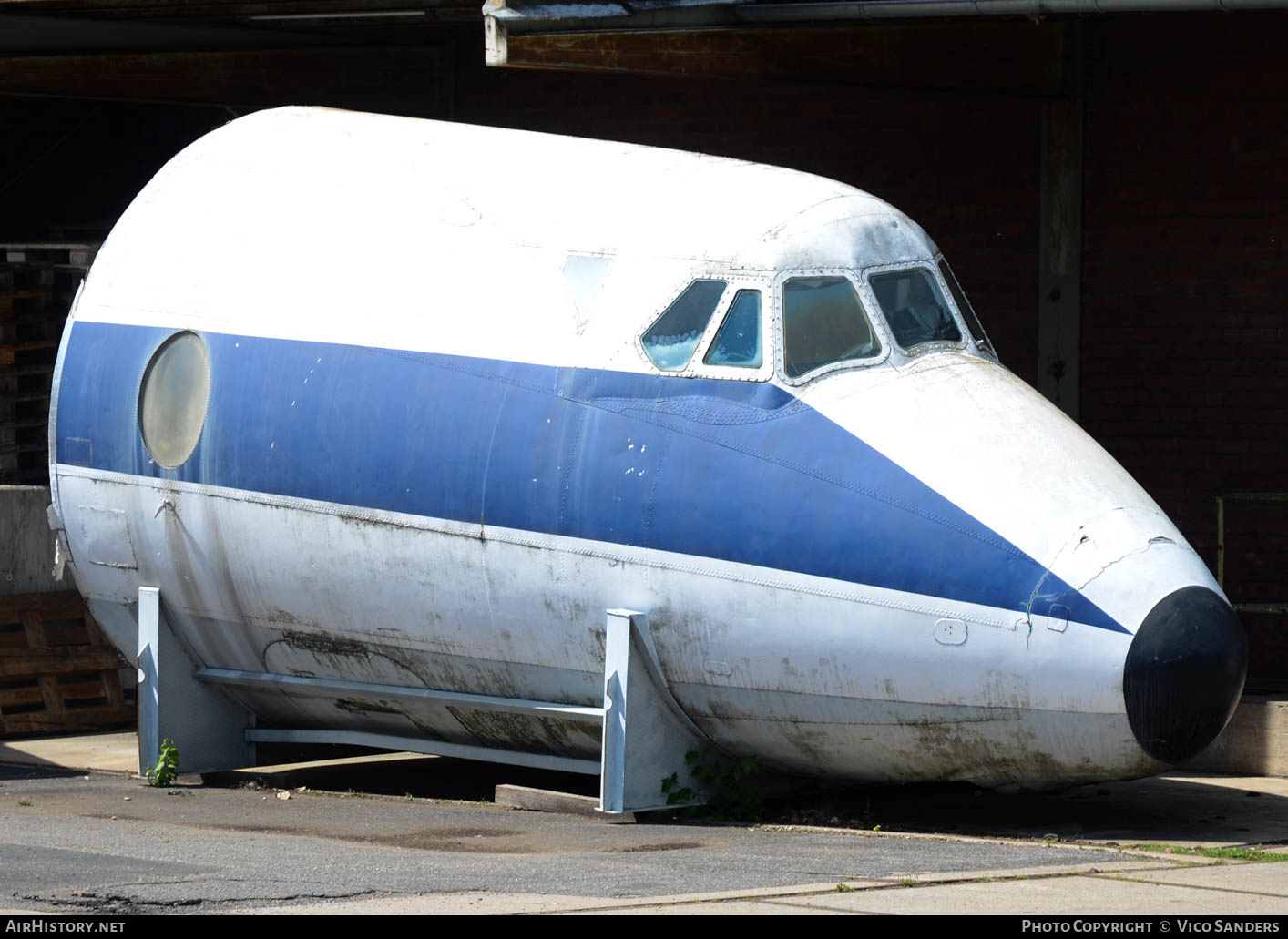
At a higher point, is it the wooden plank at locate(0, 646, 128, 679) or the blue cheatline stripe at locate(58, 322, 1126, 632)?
the blue cheatline stripe at locate(58, 322, 1126, 632)

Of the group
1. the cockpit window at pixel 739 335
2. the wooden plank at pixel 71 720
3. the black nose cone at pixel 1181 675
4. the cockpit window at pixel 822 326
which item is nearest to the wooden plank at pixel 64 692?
the wooden plank at pixel 71 720

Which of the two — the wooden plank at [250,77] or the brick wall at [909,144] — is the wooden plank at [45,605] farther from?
the brick wall at [909,144]

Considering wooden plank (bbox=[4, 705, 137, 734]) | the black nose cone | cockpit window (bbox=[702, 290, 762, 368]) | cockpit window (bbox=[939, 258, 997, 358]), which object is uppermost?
cockpit window (bbox=[939, 258, 997, 358])

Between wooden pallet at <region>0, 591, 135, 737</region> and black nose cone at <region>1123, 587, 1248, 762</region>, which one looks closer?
black nose cone at <region>1123, 587, 1248, 762</region>

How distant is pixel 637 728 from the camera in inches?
490

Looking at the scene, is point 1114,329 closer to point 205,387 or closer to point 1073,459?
point 1073,459

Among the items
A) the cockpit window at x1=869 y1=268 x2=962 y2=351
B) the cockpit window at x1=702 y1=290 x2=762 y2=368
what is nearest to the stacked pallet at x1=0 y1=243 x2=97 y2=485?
the cockpit window at x1=702 y1=290 x2=762 y2=368

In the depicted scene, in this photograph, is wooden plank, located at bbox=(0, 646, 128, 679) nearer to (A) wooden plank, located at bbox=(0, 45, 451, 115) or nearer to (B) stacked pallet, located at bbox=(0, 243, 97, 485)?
(B) stacked pallet, located at bbox=(0, 243, 97, 485)

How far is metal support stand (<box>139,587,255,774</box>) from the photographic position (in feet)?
48.0

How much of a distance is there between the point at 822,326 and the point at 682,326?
0.82 metres

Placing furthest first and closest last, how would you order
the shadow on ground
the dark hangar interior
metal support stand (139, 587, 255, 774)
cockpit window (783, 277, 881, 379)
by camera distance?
the dark hangar interior, metal support stand (139, 587, 255, 774), the shadow on ground, cockpit window (783, 277, 881, 379)

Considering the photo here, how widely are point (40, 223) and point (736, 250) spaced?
1521 centimetres

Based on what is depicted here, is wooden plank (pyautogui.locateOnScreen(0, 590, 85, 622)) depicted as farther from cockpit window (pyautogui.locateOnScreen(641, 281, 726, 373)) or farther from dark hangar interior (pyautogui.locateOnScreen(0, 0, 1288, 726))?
cockpit window (pyautogui.locateOnScreen(641, 281, 726, 373))

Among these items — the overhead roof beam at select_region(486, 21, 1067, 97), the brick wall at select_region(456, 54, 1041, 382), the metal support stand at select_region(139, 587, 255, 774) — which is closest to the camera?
the metal support stand at select_region(139, 587, 255, 774)
